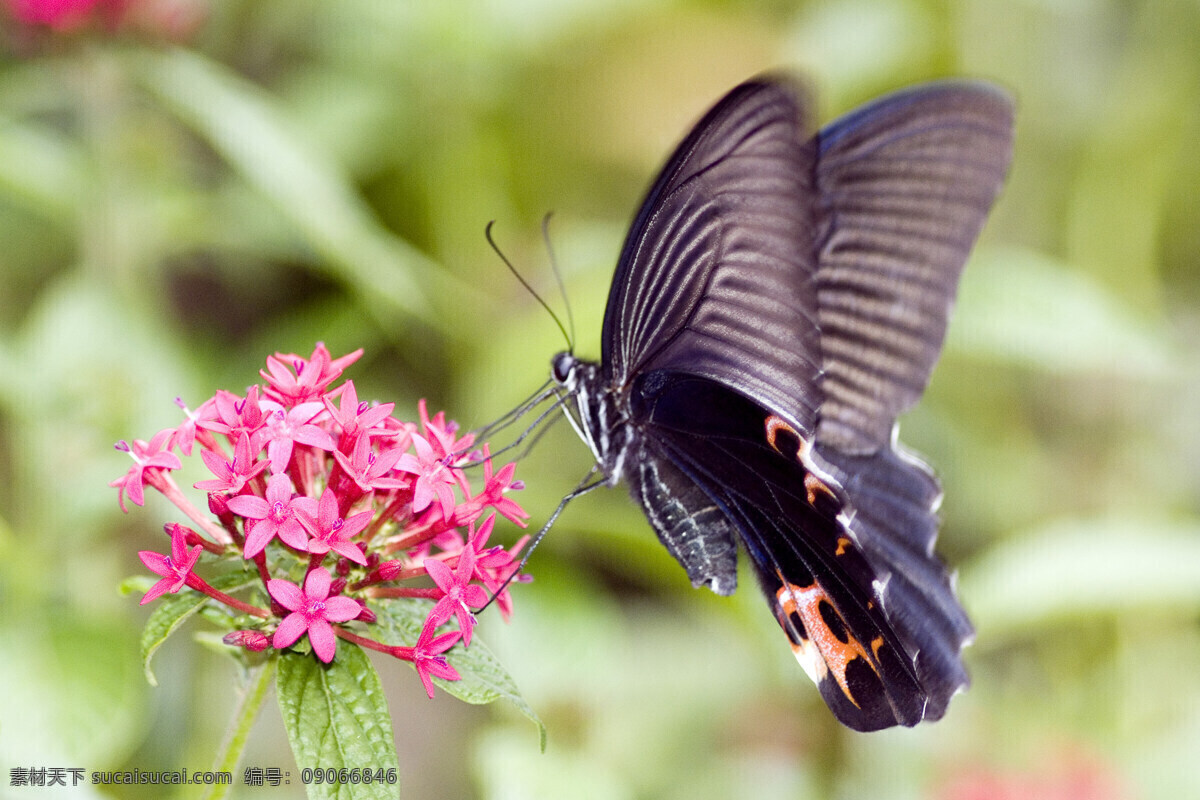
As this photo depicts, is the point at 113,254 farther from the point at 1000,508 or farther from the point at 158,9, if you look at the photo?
the point at 1000,508

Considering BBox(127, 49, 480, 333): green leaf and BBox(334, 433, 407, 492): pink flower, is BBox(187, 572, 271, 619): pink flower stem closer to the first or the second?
BBox(334, 433, 407, 492): pink flower

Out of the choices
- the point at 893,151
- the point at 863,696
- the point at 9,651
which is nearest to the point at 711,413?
the point at 863,696

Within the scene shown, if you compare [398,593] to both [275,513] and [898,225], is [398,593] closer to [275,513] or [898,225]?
[275,513]

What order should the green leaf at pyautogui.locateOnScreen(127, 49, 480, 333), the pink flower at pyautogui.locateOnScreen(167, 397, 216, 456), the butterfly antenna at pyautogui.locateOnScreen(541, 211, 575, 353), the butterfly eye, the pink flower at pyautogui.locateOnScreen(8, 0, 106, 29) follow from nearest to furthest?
1. the pink flower at pyautogui.locateOnScreen(167, 397, 216, 456)
2. the butterfly eye
3. the butterfly antenna at pyautogui.locateOnScreen(541, 211, 575, 353)
4. the green leaf at pyautogui.locateOnScreen(127, 49, 480, 333)
5. the pink flower at pyautogui.locateOnScreen(8, 0, 106, 29)

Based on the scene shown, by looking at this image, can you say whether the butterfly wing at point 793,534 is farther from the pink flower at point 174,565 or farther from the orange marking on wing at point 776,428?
the pink flower at point 174,565

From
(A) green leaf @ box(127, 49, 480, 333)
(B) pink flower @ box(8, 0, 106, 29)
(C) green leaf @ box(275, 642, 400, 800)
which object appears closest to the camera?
(C) green leaf @ box(275, 642, 400, 800)

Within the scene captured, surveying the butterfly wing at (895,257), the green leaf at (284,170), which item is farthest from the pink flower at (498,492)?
the green leaf at (284,170)

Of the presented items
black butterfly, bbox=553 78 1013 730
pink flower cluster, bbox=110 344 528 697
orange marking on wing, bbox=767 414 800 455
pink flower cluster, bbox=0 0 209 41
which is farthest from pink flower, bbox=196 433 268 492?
pink flower cluster, bbox=0 0 209 41
